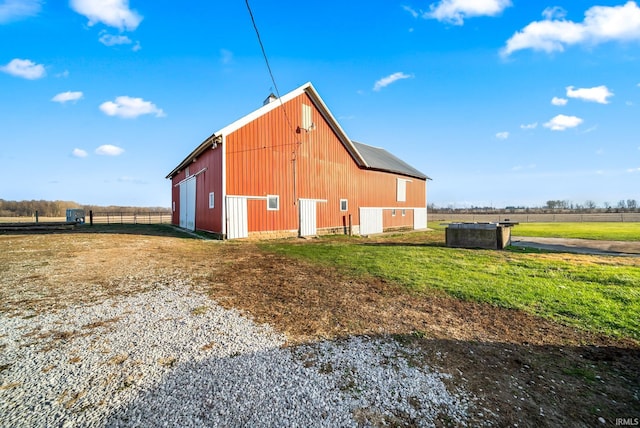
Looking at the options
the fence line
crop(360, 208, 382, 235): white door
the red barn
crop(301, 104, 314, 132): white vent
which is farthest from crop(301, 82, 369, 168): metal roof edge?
the fence line

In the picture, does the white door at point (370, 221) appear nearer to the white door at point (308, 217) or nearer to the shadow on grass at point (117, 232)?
the white door at point (308, 217)

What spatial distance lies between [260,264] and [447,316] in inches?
231

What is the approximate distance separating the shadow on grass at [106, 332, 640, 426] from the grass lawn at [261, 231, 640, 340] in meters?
1.44

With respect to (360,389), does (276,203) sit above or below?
above

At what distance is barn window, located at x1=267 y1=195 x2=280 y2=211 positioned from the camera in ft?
51.9

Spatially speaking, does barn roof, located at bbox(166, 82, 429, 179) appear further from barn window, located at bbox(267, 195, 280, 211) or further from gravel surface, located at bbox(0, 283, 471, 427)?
gravel surface, located at bbox(0, 283, 471, 427)

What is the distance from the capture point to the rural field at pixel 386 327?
2668 mm

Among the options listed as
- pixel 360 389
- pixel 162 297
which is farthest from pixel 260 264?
pixel 360 389

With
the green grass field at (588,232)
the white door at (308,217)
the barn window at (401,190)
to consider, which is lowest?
the green grass field at (588,232)

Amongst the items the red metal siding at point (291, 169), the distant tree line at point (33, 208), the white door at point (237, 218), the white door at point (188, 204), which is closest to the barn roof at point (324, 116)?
the red metal siding at point (291, 169)

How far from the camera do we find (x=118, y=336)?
3918mm

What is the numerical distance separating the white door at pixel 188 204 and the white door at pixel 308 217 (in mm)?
8033

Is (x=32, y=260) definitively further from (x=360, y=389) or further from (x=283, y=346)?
(x=360, y=389)

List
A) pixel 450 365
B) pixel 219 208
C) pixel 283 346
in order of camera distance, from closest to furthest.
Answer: pixel 450 365 → pixel 283 346 → pixel 219 208
